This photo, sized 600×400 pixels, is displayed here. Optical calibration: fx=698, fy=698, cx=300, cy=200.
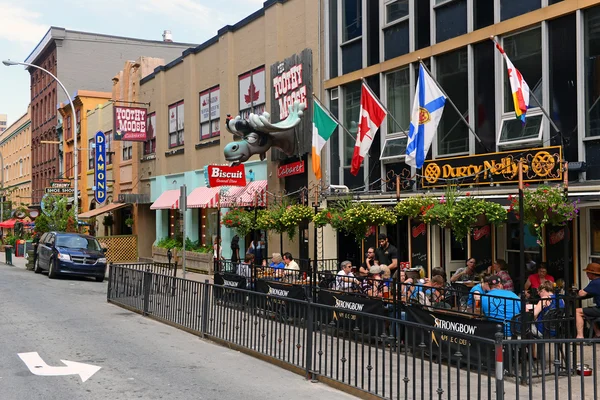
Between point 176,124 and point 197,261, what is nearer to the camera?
point 197,261

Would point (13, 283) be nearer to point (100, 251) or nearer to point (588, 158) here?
point (100, 251)

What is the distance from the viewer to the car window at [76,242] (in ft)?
81.0

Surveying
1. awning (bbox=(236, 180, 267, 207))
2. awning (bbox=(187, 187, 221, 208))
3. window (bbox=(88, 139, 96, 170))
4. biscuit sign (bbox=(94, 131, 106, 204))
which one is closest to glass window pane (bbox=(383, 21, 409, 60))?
awning (bbox=(236, 180, 267, 207))

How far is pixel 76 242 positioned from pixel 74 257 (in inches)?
42.1

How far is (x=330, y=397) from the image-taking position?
8211mm

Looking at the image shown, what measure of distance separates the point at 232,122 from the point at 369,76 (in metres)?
4.57

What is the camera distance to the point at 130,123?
32750 millimetres

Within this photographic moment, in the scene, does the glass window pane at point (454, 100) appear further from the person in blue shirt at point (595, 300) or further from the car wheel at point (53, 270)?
the car wheel at point (53, 270)

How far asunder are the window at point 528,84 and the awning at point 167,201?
56.3 ft

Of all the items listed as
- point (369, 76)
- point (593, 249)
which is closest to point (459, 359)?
point (593, 249)

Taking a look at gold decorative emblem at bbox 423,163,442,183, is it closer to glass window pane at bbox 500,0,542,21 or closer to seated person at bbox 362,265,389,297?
glass window pane at bbox 500,0,542,21

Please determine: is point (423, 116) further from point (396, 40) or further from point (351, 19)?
point (351, 19)

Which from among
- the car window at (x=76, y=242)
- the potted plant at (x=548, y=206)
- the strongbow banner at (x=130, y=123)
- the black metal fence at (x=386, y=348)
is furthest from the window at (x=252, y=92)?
the potted plant at (x=548, y=206)

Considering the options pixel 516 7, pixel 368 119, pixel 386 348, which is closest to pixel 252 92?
pixel 368 119
